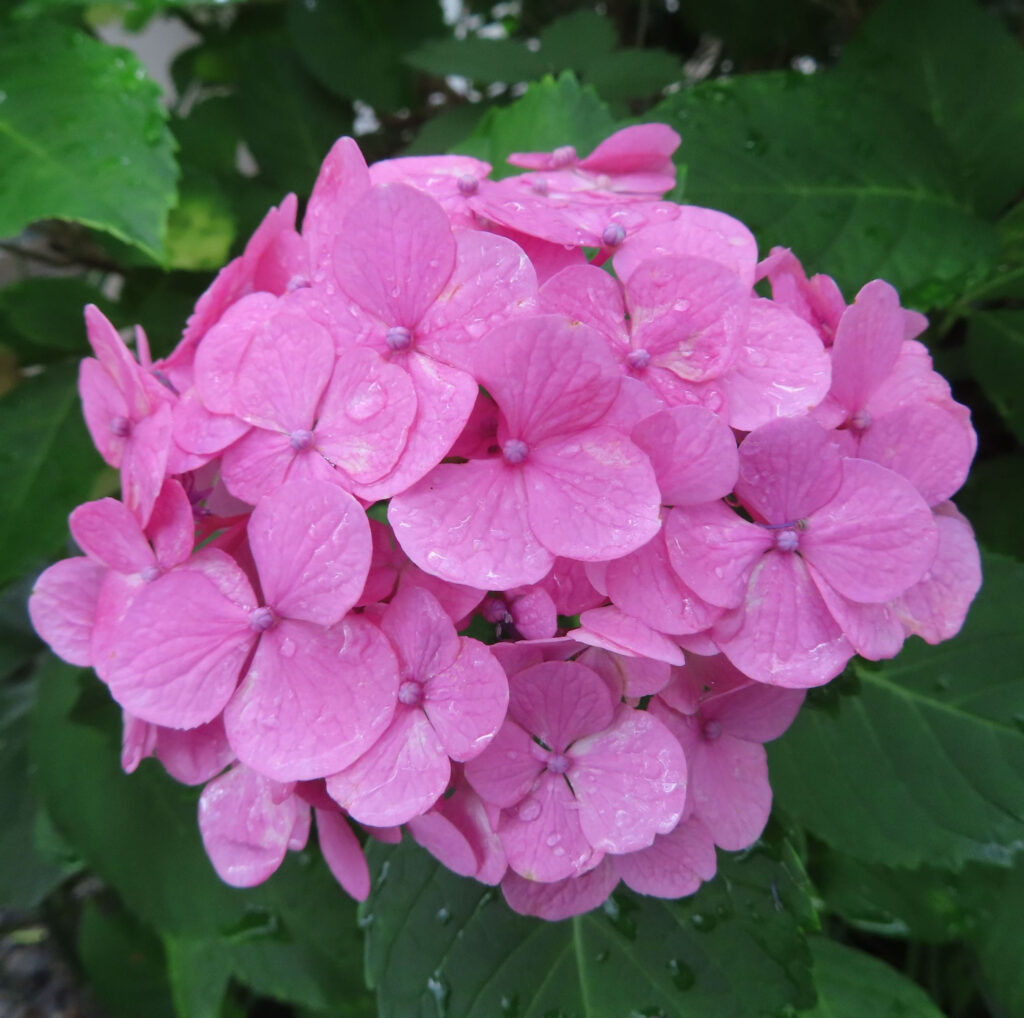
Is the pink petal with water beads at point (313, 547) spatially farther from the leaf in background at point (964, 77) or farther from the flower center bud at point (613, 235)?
the leaf in background at point (964, 77)

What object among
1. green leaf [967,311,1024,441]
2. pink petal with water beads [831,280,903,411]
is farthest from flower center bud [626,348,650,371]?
green leaf [967,311,1024,441]

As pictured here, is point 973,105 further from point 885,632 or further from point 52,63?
point 52,63

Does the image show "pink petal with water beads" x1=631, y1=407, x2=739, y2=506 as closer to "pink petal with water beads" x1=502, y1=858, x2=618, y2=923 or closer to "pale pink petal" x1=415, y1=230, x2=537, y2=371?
"pale pink petal" x1=415, y1=230, x2=537, y2=371

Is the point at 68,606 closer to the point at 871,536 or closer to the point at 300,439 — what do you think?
the point at 300,439

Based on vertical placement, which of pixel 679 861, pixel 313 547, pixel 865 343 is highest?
pixel 865 343

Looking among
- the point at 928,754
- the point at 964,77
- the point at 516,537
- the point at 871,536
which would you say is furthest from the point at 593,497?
the point at 964,77

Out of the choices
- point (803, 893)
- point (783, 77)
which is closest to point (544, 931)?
point (803, 893)
